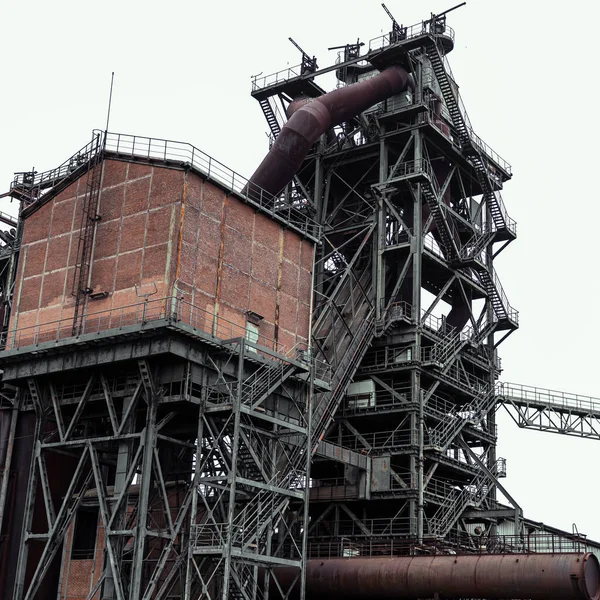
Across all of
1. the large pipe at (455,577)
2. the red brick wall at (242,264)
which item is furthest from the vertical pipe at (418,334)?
the red brick wall at (242,264)

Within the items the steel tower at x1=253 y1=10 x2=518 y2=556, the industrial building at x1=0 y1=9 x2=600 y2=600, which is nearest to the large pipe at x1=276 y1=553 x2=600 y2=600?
the industrial building at x1=0 y1=9 x2=600 y2=600

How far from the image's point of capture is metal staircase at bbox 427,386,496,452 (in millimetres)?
49031

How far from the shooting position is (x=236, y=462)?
33531 mm

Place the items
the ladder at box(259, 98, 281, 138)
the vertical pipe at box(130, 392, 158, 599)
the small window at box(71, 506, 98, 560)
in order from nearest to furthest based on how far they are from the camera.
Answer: the vertical pipe at box(130, 392, 158, 599)
the small window at box(71, 506, 98, 560)
the ladder at box(259, 98, 281, 138)

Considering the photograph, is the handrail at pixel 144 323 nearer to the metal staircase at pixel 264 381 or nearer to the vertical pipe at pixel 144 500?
the metal staircase at pixel 264 381

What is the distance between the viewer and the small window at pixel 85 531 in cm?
4147

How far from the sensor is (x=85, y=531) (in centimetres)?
4288

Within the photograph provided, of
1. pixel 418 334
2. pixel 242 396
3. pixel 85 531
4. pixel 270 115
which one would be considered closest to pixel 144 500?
pixel 242 396

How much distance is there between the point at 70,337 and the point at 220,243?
641 centimetres

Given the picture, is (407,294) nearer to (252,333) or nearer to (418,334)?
(418,334)

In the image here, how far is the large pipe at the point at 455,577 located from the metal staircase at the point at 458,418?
37.5 ft

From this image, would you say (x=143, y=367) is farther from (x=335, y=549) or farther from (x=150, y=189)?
(x=335, y=549)

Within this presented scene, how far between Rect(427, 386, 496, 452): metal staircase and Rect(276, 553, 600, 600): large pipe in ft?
37.5

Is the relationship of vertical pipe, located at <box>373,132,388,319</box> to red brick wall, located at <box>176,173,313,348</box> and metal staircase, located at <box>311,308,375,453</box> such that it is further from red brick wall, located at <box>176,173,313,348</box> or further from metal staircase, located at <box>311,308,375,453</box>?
red brick wall, located at <box>176,173,313,348</box>
